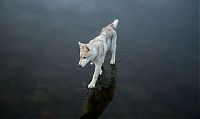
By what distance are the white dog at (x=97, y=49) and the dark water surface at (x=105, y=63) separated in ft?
1.61

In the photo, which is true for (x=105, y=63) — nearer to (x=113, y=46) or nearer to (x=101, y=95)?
(x=113, y=46)

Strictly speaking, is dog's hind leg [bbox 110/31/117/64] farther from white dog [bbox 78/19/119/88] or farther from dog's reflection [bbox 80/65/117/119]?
dog's reflection [bbox 80/65/117/119]

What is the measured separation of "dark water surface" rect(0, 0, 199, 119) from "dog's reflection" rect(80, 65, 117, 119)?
2 cm

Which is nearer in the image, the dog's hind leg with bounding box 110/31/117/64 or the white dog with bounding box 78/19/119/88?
the white dog with bounding box 78/19/119/88

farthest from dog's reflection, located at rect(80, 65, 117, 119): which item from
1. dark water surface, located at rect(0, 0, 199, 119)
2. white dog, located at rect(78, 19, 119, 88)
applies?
white dog, located at rect(78, 19, 119, 88)

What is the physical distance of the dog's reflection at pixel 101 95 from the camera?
17.9 feet

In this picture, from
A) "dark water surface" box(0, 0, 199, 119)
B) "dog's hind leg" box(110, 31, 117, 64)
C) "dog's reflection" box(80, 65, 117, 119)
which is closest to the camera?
"dog's reflection" box(80, 65, 117, 119)

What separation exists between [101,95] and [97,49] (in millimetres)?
947

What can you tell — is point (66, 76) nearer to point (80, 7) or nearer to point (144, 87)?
point (144, 87)

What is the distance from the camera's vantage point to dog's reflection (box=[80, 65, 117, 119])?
5449 mm

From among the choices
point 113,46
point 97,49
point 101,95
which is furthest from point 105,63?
point 97,49

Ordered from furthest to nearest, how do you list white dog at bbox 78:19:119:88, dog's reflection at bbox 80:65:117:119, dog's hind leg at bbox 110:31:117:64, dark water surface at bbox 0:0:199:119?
dog's hind leg at bbox 110:31:117:64 → dark water surface at bbox 0:0:199:119 → dog's reflection at bbox 80:65:117:119 → white dog at bbox 78:19:119:88

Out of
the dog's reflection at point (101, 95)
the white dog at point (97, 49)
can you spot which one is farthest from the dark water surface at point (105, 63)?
the white dog at point (97, 49)

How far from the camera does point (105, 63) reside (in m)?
6.53
